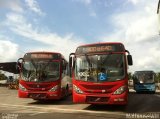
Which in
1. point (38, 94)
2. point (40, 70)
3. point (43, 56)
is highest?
point (43, 56)

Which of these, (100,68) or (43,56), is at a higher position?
(43,56)

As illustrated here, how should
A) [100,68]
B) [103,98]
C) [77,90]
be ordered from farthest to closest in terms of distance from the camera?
[77,90] → [100,68] → [103,98]

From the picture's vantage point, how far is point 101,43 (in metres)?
14.4

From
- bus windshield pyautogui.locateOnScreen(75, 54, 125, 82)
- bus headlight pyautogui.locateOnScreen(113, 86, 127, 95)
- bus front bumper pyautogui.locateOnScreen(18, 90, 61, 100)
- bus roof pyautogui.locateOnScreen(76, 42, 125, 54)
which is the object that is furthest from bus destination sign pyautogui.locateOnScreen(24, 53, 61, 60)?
Answer: bus headlight pyautogui.locateOnScreen(113, 86, 127, 95)

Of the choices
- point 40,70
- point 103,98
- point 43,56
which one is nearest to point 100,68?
point 103,98

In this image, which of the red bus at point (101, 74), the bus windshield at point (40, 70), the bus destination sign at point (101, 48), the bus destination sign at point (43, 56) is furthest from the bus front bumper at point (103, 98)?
the bus destination sign at point (43, 56)

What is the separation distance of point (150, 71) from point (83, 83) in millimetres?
20307

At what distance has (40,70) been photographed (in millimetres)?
17219

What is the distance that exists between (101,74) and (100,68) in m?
0.30

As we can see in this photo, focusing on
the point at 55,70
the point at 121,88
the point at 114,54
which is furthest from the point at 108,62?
the point at 55,70

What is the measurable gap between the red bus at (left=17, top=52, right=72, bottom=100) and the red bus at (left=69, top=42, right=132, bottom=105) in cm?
307

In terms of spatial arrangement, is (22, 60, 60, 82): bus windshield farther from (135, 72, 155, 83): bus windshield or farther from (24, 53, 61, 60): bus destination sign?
(135, 72, 155, 83): bus windshield

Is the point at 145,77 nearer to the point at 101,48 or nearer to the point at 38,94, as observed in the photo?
the point at 38,94

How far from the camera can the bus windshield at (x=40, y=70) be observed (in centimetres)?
1702
